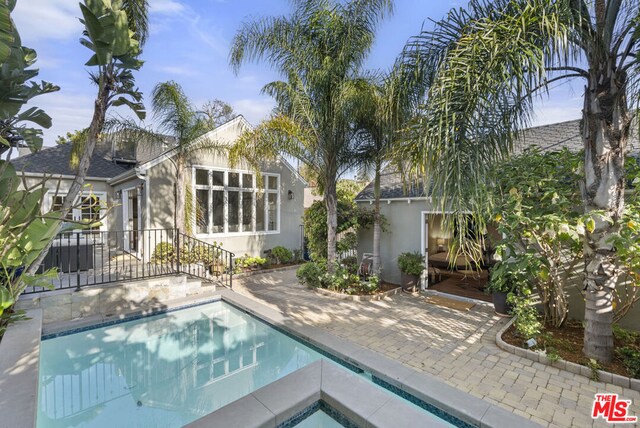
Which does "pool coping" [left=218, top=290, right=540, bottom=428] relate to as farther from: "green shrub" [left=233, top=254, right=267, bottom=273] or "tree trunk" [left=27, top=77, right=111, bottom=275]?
"green shrub" [left=233, top=254, right=267, bottom=273]

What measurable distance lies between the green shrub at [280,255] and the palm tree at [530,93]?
973cm

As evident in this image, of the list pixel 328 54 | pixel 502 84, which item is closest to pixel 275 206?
pixel 328 54

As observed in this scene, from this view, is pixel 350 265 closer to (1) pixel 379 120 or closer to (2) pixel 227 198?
(1) pixel 379 120

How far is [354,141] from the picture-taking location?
31.0ft

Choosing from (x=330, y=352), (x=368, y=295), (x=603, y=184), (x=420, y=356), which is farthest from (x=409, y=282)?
(x=603, y=184)

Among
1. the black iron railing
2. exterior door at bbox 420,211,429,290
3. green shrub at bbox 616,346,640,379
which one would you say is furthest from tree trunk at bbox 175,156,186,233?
green shrub at bbox 616,346,640,379

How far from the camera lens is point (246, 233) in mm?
13188

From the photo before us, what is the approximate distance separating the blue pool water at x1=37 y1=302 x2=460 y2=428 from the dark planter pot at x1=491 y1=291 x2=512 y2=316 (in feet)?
16.4

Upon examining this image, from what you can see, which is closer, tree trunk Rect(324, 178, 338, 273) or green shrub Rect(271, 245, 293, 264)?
tree trunk Rect(324, 178, 338, 273)

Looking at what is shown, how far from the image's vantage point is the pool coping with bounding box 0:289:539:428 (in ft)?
11.2

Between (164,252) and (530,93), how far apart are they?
11381 millimetres

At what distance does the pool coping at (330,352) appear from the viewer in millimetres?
3400

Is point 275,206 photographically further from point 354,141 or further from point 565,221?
point 565,221

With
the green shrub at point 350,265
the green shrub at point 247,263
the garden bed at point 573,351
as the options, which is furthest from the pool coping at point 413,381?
the green shrub at point 247,263
